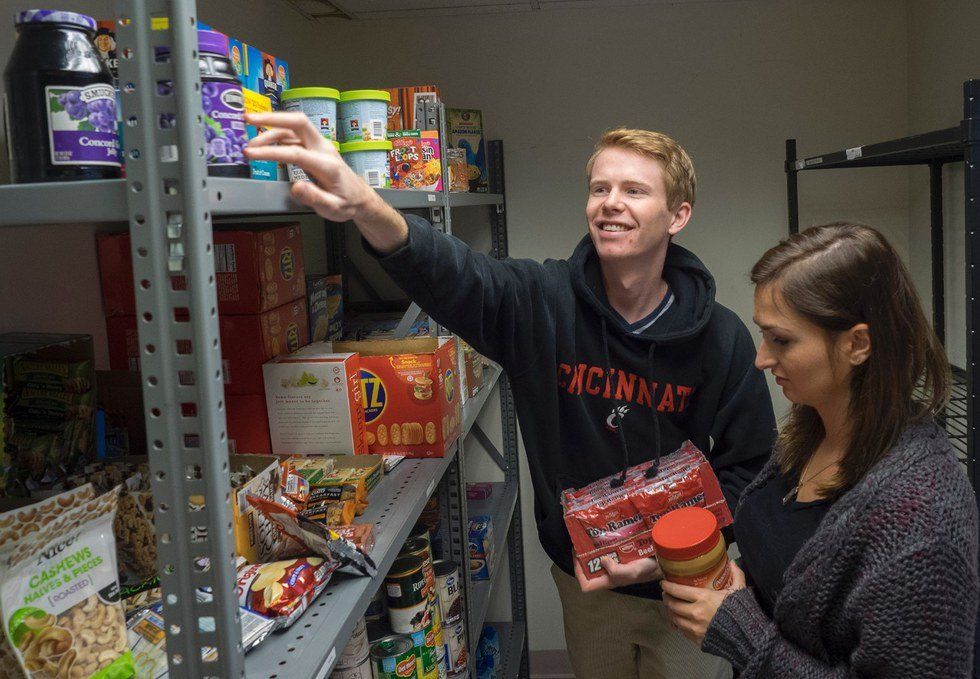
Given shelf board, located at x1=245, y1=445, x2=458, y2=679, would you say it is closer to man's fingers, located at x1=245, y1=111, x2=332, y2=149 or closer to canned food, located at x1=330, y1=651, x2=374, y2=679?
canned food, located at x1=330, y1=651, x2=374, y2=679

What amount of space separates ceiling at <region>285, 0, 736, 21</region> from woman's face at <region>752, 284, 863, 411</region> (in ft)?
7.04

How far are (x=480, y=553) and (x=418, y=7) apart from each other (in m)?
2.04

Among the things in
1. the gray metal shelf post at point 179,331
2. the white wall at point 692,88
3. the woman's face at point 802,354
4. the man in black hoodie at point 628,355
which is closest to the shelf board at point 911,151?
the white wall at point 692,88

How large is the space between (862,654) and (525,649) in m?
2.67

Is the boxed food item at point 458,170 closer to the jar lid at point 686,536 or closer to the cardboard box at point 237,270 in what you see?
the cardboard box at point 237,270

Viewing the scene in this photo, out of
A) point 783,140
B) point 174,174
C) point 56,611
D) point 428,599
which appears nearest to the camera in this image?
point 174,174

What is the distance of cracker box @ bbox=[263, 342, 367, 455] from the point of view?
1692 millimetres

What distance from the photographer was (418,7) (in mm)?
3193

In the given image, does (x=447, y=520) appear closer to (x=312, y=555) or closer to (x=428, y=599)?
(x=428, y=599)

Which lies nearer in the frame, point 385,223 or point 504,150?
point 385,223

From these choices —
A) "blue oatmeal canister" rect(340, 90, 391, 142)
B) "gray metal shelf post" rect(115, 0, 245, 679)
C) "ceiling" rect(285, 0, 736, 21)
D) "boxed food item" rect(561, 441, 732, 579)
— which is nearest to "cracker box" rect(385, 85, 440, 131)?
"blue oatmeal canister" rect(340, 90, 391, 142)

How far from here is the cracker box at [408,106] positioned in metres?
2.19

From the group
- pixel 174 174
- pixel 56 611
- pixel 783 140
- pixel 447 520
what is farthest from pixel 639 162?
pixel 783 140

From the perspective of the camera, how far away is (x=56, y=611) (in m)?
0.91
